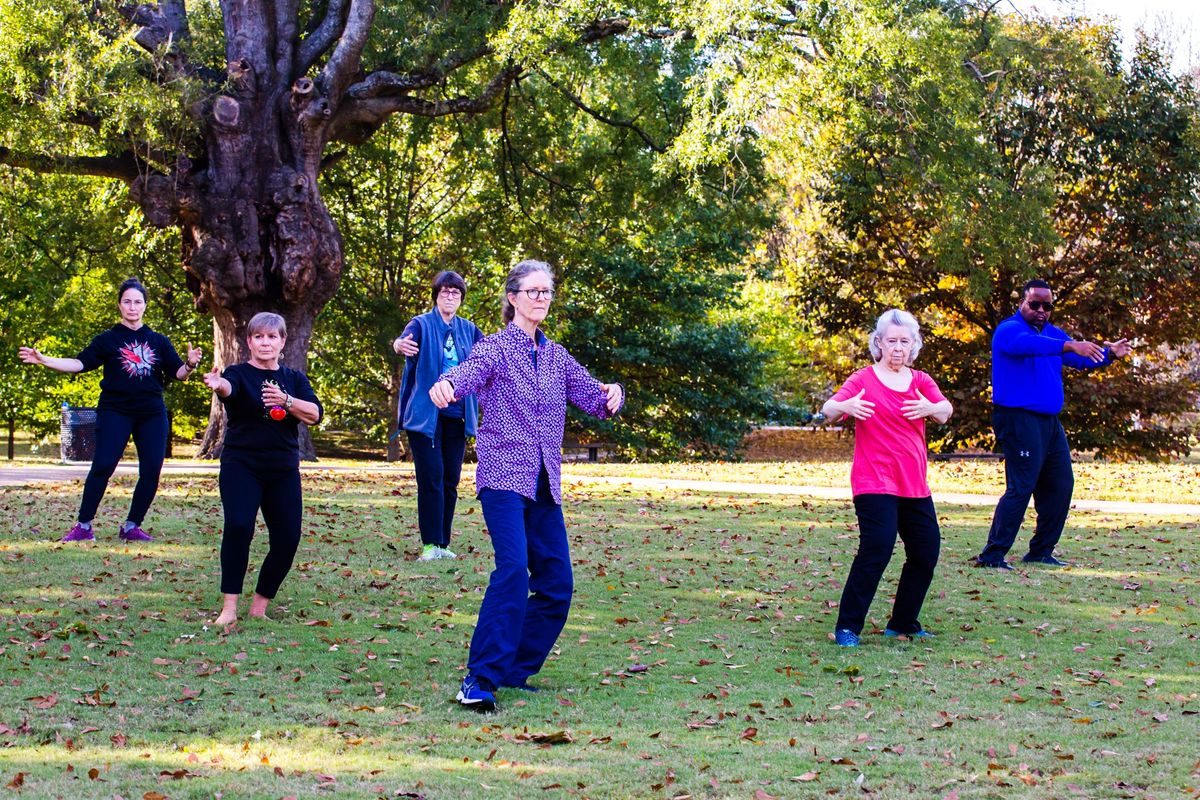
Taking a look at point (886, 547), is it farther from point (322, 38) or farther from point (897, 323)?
point (322, 38)

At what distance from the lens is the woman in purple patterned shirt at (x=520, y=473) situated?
19.3 ft

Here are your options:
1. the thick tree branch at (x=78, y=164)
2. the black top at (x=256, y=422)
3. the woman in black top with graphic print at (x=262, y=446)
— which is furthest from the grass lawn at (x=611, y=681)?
the thick tree branch at (x=78, y=164)

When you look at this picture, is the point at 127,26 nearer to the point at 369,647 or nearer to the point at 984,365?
the point at 369,647

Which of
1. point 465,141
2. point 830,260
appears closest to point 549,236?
point 465,141

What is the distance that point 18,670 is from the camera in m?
6.35

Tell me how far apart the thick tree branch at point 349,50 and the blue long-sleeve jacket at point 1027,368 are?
10772 millimetres

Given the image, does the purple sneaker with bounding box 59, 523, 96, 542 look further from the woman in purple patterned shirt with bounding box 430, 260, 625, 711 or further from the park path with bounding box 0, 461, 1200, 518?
the park path with bounding box 0, 461, 1200, 518

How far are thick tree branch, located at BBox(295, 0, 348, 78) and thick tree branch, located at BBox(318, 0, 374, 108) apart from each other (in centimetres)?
87

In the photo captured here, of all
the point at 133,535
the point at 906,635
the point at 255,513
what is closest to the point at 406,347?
the point at 255,513

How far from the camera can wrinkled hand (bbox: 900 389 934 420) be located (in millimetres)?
7129

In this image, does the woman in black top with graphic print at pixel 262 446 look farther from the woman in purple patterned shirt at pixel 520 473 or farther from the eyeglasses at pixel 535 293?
the eyeglasses at pixel 535 293

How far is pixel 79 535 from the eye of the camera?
10.6m

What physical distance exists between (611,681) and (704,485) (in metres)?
11.4

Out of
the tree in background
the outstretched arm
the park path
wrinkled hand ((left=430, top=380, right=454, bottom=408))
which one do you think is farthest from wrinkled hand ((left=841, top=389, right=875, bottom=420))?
the tree in background
